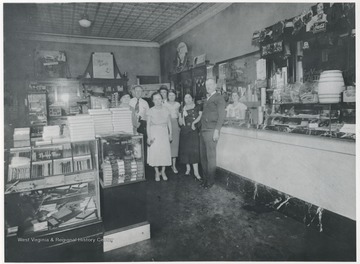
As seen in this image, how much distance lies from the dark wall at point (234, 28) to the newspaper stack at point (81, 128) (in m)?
3.26

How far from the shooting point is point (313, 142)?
2537mm

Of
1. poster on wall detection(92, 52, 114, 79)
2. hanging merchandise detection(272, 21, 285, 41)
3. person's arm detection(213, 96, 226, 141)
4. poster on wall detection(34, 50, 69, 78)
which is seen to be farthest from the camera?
poster on wall detection(92, 52, 114, 79)

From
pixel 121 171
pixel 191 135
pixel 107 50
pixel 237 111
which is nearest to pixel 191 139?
pixel 191 135

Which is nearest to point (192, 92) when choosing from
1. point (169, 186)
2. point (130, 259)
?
point (169, 186)

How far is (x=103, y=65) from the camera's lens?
771 centimetres

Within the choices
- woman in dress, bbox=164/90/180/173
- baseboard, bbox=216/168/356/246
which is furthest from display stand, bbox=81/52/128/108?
baseboard, bbox=216/168/356/246

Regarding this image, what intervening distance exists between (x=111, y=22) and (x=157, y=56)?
2400 mm

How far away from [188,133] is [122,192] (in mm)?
2129

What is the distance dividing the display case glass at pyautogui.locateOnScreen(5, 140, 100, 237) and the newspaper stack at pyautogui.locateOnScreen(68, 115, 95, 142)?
0.42ft

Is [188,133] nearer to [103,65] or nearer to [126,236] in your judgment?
[126,236]

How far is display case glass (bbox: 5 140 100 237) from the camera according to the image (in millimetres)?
2287

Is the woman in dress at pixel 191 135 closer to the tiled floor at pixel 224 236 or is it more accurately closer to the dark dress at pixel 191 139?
the dark dress at pixel 191 139

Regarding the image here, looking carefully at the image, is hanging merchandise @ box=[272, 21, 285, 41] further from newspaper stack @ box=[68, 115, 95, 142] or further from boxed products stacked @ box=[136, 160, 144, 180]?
newspaper stack @ box=[68, 115, 95, 142]

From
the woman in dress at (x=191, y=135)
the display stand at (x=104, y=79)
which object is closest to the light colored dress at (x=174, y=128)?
the woman in dress at (x=191, y=135)
